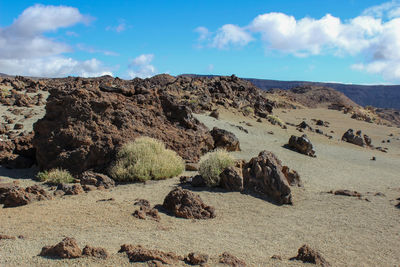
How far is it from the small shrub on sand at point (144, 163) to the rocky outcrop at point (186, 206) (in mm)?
2357

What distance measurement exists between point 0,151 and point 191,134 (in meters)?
5.71

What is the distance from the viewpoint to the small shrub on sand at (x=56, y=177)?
29.6 feet

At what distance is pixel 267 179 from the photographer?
28.0 ft

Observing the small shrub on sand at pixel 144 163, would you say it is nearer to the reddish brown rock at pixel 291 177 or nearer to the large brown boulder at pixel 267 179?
the large brown boulder at pixel 267 179

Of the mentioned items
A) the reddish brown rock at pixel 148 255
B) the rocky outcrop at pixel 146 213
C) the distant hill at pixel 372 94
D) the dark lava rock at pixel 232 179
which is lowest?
the rocky outcrop at pixel 146 213

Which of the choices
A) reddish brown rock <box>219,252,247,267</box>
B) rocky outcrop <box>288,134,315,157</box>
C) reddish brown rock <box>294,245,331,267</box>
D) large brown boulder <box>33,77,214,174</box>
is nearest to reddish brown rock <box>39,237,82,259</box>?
reddish brown rock <box>219,252,247,267</box>

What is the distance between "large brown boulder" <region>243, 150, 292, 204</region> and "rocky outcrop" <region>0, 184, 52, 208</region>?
4296 millimetres

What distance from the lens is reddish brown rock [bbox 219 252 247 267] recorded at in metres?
4.64

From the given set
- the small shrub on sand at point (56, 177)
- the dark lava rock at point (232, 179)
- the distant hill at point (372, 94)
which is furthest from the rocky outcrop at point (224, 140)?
the distant hill at point (372, 94)

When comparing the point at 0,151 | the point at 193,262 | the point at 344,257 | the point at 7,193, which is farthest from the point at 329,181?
the point at 0,151

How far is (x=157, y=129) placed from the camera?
11547 millimetres

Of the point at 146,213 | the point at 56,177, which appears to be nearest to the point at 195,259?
the point at 146,213

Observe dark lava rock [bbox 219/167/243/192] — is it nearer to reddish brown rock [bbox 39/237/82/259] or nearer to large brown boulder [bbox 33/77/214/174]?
large brown boulder [bbox 33/77/214/174]

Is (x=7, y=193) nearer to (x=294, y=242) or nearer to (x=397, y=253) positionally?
(x=294, y=242)
